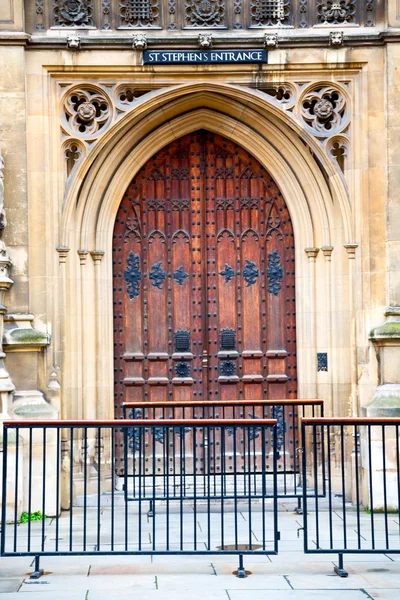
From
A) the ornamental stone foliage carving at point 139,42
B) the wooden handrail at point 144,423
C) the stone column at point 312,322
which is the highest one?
the ornamental stone foliage carving at point 139,42

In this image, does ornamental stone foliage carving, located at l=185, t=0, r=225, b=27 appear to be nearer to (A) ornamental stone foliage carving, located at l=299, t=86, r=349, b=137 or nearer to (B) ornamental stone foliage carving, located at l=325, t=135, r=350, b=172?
(A) ornamental stone foliage carving, located at l=299, t=86, r=349, b=137

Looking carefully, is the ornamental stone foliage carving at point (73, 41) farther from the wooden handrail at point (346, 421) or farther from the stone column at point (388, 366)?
the wooden handrail at point (346, 421)

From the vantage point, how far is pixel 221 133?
450 inches

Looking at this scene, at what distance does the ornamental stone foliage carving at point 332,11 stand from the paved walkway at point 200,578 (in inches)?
236

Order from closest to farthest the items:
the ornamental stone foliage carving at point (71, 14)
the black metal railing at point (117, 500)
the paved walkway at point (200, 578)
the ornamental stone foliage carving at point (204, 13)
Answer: the paved walkway at point (200, 578) < the black metal railing at point (117, 500) < the ornamental stone foliage carving at point (71, 14) < the ornamental stone foliage carving at point (204, 13)

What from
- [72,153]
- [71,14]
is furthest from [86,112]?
[71,14]

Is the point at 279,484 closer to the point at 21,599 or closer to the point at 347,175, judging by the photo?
the point at 347,175

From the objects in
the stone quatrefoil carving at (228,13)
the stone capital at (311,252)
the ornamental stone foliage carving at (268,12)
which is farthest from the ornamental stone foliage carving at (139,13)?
the stone capital at (311,252)

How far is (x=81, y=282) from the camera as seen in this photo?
36.6ft

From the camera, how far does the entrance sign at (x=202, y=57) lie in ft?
35.2

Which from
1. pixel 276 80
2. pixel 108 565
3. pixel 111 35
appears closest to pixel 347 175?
pixel 276 80

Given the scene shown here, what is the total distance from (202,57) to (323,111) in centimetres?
150

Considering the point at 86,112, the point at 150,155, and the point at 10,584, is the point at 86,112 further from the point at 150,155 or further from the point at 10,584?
the point at 10,584

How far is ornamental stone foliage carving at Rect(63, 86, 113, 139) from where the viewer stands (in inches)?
428
